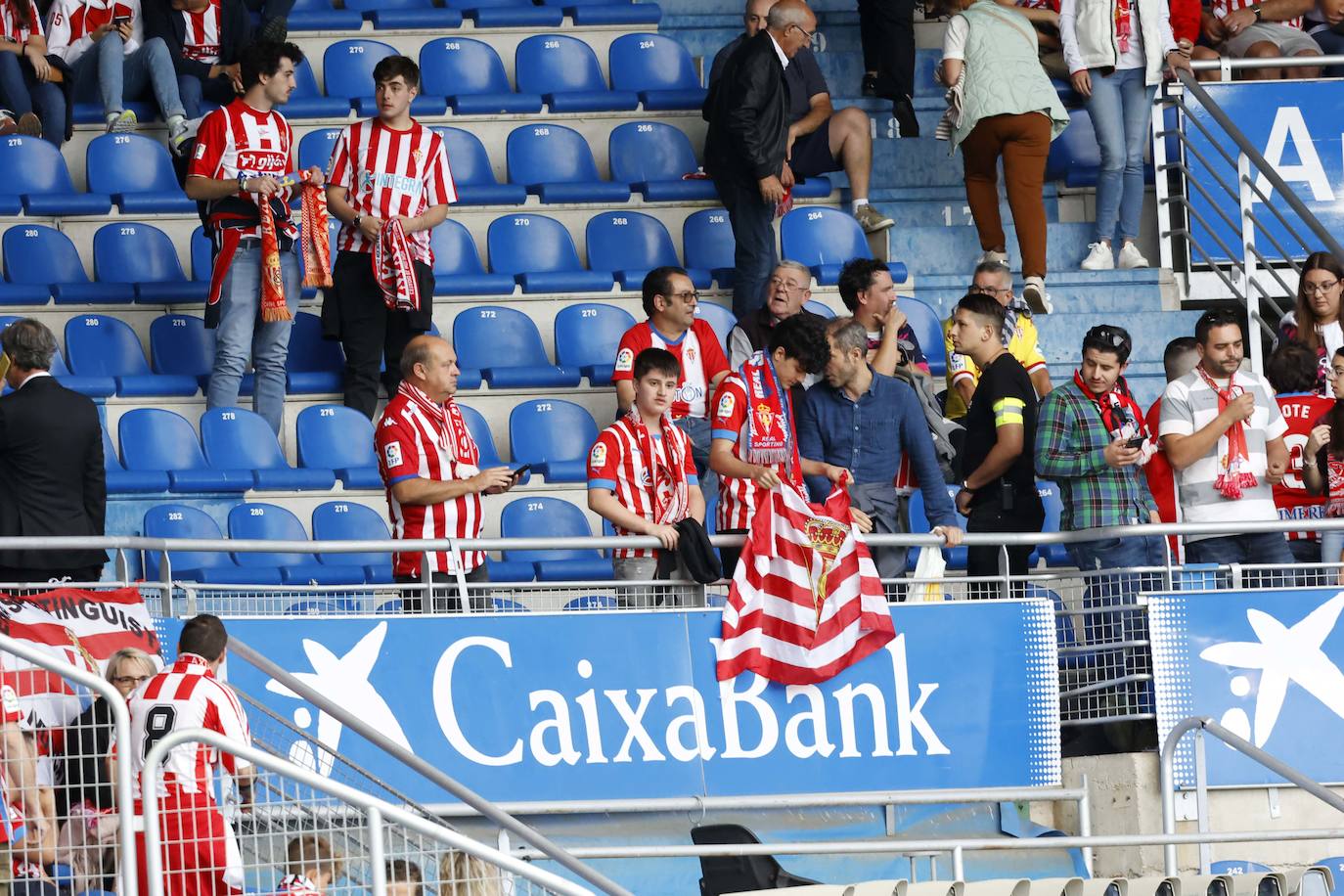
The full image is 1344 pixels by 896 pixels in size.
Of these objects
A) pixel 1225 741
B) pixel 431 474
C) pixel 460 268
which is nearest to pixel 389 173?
pixel 460 268

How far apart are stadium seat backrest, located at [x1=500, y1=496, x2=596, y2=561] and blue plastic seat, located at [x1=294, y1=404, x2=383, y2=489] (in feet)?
2.24

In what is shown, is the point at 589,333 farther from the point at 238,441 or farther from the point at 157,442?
A: the point at 157,442

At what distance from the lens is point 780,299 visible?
9.67 m

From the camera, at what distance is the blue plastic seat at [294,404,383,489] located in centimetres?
1001

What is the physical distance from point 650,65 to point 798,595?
17.2 ft

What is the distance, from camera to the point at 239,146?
1001 centimetres

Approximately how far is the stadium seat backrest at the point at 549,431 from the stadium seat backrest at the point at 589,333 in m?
0.42

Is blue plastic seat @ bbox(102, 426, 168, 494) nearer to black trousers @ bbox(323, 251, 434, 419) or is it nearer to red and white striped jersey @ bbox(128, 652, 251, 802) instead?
black trousers @ bbox(323, 251, 434, 419)

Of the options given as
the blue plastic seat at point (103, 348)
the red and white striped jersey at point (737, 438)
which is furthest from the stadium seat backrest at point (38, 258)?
the red and white striped jersey at point (737, 438)

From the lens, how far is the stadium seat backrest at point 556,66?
12438 millimetres

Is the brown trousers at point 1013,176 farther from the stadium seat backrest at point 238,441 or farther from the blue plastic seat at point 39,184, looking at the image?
the blue plastic seat at point 39,184

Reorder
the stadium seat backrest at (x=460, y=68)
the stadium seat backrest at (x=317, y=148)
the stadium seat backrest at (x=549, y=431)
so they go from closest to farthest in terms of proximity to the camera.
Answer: the stadium seat backrest at (x=549, y=431) → the stadium seat backrest at (x=317, y=148) → the stadium seat backrest at (x=460, y=68)

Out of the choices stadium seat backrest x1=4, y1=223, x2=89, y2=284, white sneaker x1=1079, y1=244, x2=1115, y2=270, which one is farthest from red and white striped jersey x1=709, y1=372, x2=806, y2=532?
stadium seat backrest x1=4, y1=223, x2=89, y2=284

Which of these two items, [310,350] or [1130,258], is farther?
[1130,258]
